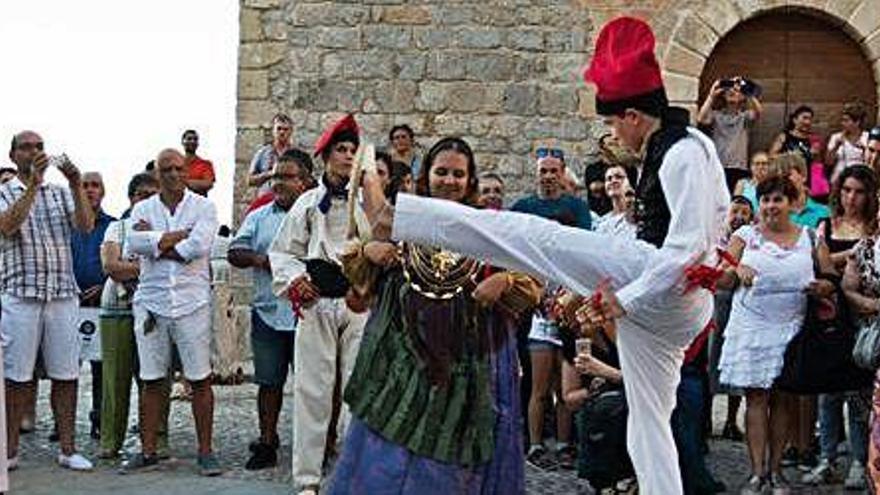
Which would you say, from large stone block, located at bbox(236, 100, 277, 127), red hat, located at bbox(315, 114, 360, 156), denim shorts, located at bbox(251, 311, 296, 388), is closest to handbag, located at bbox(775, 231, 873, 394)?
red hat, located at bbox(315, 114, 360, 156)

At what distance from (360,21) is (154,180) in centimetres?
482

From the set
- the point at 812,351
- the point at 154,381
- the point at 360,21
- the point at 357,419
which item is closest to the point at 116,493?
the point at 154,381

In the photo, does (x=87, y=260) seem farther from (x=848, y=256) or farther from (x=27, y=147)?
(x=848, y=256)

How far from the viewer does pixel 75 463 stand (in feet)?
26.9

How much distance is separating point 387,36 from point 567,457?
248 inches

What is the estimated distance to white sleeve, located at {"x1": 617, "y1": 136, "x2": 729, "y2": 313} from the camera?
462 cm

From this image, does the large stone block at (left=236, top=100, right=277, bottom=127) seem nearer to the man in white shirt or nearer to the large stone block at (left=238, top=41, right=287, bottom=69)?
the large stone block at (left=238, top=41, right=287, bottom=69)

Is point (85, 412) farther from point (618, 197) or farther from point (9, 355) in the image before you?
point (618, 197)

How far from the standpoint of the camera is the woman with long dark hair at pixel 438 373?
17.6ft

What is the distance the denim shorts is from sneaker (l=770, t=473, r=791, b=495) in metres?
2.81

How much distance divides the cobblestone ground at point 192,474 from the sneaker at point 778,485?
0.58ft

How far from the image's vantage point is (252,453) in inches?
325

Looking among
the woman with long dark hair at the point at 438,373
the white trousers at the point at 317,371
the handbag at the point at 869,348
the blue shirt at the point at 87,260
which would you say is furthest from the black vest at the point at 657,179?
the blue shirt at the point at 87,260

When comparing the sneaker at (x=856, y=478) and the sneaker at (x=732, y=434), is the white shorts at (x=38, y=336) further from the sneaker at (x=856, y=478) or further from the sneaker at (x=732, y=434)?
the sneaker at (x=856, y=478)
